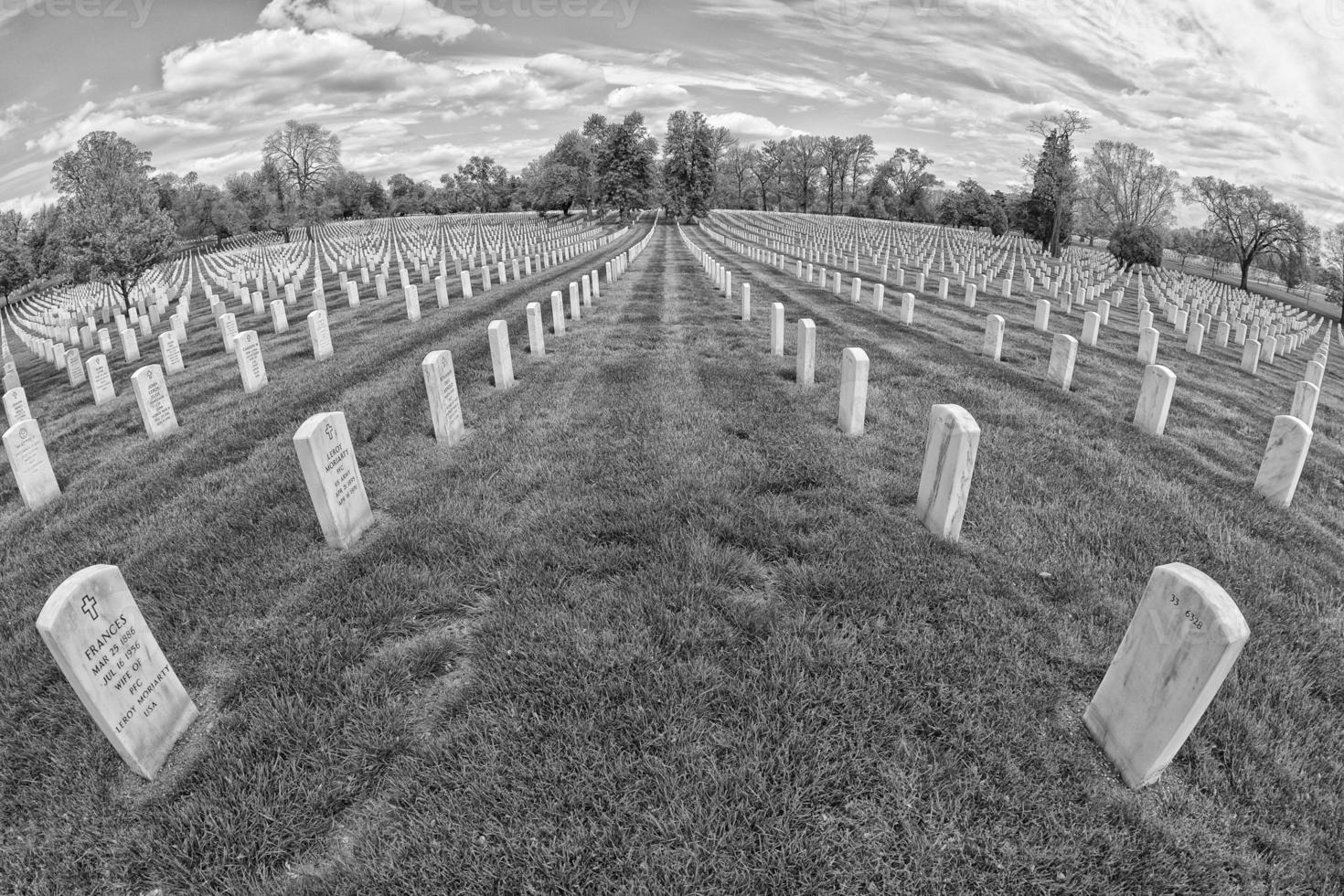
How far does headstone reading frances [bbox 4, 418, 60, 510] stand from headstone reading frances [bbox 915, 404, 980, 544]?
8195 millimetres

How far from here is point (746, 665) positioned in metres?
3.01

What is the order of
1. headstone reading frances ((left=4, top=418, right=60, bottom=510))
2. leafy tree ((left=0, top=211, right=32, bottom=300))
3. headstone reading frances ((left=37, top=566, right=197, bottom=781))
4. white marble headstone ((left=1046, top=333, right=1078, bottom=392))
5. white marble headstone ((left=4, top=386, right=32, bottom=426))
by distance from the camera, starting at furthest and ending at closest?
leafy tree ((left=0, top=211, right=32, bottom=300))
white marble headstone ((left=4, top=386, right=32, bottom=426))
white marble headstone ((left=1046, top=333, right=1078, bottom=392))
headstone reading frances ((left=4, top=418, right=60, bottom=510))
headstone reading frances ((left=37, top=566, right=197, bottom=781))

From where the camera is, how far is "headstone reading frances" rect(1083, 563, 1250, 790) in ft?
7.22

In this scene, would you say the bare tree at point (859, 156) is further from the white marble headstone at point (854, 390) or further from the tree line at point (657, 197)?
the white marble headstone at point (854, 390)

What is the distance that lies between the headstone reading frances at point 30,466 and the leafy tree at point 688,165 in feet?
268

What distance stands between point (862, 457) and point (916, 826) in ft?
11.9

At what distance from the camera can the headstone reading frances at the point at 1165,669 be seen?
2199mm

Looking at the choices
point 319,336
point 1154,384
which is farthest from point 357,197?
point 1154,384

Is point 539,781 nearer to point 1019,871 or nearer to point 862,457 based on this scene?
point 1019,871

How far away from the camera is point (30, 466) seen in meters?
6.05

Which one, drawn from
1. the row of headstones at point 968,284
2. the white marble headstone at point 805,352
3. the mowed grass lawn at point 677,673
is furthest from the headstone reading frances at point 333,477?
the row of headstones at point 968,284

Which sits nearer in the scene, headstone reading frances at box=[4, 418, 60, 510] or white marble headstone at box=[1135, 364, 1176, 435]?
headstone reading frances at box=[4, 418, 60, 510]

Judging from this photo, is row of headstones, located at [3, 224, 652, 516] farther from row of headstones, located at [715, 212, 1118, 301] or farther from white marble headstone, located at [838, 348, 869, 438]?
row of headstones, located at [715, 212, 1118, 301]

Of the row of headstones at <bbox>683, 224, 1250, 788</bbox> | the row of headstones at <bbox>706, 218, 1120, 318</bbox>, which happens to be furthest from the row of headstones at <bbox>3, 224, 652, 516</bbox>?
the row of headstones at <bbox>706, 218, 1120, 318</bbox>
